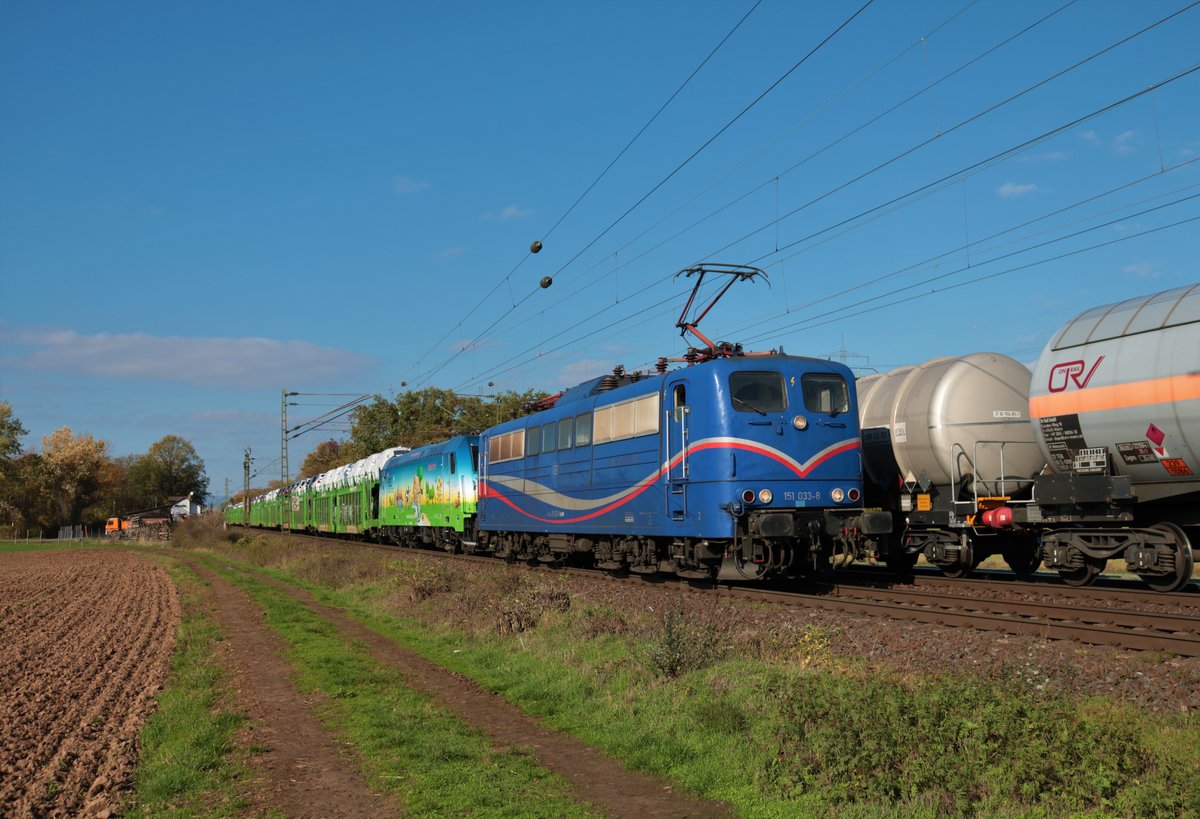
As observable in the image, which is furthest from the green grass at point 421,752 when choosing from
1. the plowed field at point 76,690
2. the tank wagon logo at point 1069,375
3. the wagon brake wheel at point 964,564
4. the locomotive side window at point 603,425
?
the wagon brake wheel at point 964,564

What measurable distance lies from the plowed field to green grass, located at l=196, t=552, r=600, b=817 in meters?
1.92

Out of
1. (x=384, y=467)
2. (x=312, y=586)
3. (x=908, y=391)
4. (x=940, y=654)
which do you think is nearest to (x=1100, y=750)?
(x=940, y=654)

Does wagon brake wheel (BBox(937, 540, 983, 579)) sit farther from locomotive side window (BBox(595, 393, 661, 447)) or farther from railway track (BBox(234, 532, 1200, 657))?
locomotive side window (BBox(595, 393, 661, 447))

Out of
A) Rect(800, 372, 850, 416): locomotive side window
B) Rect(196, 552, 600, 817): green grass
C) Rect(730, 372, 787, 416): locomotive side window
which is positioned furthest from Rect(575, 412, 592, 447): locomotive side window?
Rect(196, 552, 600, 817): green grass

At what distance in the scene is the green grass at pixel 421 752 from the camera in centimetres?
674

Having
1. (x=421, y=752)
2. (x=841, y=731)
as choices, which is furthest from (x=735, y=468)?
(x=841, y=731)

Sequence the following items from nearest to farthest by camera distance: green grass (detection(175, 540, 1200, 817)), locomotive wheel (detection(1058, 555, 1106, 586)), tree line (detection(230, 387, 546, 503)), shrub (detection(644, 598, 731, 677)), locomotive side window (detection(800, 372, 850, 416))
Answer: green grass (detection(175, 540, 1200, 817)) < shrub (detection(644, 598, 731, 677)) < locomotive wheel (detection(1058, 555, 1106, 586)) < locomotive side window (detection(800, 372, 850, 416)) < tree line (detection(230, 387, 546, 503))

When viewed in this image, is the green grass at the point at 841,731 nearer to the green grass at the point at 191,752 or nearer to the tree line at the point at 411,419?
the green grass at the point at 191,752

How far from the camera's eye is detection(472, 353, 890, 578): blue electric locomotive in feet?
51.2

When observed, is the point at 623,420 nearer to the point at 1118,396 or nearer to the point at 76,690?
the point at 1118,396

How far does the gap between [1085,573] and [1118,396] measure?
3.34 m

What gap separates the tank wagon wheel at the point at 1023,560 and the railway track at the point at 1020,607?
45.9 inches

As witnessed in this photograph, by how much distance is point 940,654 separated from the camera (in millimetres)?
10438

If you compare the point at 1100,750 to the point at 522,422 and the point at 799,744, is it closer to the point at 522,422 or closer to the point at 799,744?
the point at 799,744
